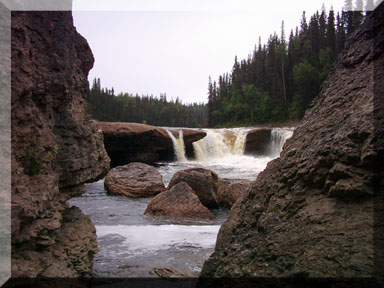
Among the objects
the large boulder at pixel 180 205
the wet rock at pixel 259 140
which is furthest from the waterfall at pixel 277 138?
the large boulder at pixel 180 205

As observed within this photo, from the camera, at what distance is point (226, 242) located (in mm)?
2135

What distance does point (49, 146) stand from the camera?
232cm

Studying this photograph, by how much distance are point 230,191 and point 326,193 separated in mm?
5249

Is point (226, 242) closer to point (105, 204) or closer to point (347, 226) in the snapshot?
point (347, 226)

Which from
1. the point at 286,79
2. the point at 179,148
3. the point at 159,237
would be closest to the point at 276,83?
the point at 286,79

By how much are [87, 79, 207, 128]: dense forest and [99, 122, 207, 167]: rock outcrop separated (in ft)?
65.7

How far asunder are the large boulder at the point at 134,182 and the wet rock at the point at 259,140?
1229 centimetres

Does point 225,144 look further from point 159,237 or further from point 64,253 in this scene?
point 64,253

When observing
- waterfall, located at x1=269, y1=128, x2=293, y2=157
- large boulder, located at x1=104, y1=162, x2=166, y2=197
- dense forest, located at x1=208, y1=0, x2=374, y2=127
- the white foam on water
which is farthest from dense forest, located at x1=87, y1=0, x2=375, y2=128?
the white foam on water

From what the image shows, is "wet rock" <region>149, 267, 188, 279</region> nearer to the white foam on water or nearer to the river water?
the river water

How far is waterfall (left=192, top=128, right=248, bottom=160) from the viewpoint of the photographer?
2025cm

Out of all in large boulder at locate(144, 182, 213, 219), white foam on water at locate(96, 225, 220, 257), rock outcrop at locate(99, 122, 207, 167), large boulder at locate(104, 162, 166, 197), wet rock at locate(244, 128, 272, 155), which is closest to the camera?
white foam on water at locate(96, 225, 220, 257)

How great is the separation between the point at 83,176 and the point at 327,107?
2290 millimetres

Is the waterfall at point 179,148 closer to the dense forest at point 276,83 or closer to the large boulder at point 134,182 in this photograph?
the large boulder at point 134,182
